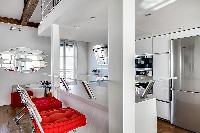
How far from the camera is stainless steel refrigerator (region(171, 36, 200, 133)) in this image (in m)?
3.37

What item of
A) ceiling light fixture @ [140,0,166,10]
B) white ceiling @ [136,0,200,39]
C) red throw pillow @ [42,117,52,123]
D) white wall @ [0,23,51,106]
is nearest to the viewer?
red throw pillow @ [42,117,52,123]

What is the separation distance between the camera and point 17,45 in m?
5.82

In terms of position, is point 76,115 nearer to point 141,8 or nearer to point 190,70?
point 141,8

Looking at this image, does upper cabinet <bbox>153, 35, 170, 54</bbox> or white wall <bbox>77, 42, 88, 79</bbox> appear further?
white wall <bbox>77, 42, 88, 79</bbox>

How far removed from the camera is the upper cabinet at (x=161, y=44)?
13.1 feet

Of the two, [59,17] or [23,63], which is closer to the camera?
[59,17]

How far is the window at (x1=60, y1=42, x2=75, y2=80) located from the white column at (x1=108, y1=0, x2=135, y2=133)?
18.0ft

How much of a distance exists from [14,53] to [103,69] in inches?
128

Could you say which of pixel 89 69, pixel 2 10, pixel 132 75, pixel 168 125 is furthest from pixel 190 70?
pixel 2 10

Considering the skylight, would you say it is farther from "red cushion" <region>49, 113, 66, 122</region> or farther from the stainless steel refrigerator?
"red cushion" <region>49, 113, 66, 122</region>

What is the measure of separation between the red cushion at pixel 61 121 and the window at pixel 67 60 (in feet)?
16.1

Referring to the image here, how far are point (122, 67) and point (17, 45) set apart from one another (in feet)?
17.5

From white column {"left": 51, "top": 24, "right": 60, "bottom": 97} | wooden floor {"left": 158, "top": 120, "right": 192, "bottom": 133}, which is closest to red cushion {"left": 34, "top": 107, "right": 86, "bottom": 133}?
white column {"left": 51, "top": 24, "right": 60, "bottom": 97}

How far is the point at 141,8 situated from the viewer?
242 cm
